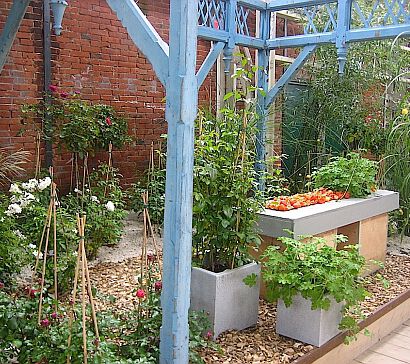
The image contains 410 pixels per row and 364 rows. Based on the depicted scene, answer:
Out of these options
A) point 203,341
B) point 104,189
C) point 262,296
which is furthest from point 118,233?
point 203,341

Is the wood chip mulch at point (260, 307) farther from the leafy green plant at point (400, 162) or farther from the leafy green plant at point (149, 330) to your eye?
the leafy green plant at point (400, 162)

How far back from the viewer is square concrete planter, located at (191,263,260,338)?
2945 millimetres

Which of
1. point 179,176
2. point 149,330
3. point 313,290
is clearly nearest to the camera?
point 179,176

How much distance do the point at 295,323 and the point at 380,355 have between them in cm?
73

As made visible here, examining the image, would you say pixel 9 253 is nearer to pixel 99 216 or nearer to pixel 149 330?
pixel 149 330

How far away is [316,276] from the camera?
9.53 ft

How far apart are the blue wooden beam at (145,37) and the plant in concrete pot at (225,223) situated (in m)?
0.87

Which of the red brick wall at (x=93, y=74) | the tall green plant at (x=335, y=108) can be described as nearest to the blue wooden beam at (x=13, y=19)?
the red brick wall at (x=93, y=74)

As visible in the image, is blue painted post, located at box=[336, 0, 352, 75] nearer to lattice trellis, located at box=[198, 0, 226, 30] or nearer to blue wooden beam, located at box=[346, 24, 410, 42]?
blue wooden beam, located at box=[346, 24, 410, 42]

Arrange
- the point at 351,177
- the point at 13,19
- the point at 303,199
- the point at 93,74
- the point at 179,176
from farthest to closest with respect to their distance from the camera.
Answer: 1. the point at 93,74
2. the point at 351,177
3. the point at 303,199
4. the point at 13,19
5. the point at 179,176

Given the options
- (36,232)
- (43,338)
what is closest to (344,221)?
(36,232)

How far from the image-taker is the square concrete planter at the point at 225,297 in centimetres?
295

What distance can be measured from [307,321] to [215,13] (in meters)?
3.66

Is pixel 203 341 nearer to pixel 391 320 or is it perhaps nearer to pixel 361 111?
pixel 391 320
